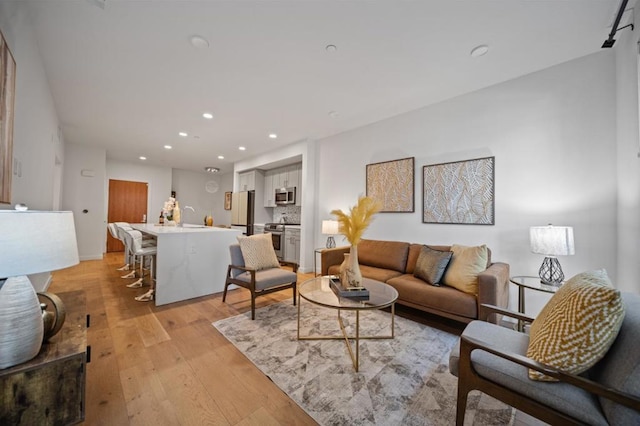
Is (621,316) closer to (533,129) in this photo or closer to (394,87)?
(533,129)

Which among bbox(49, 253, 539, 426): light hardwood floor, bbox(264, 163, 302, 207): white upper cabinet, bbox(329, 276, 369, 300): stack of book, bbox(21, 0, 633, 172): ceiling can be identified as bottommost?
bbox(49, 253, 539, 426): light hardwood floor

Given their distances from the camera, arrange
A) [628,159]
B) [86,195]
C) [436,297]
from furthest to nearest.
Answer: [86,195], [436,297], [628,159]

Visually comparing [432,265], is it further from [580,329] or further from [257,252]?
[257,252]

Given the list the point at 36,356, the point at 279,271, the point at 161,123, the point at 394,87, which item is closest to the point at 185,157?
the point at 161,123

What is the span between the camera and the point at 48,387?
92cm

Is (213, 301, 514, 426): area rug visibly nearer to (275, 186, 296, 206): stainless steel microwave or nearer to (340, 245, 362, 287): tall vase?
(340, 245, 362, 287): tall vase

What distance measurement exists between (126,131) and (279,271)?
4.17 metres

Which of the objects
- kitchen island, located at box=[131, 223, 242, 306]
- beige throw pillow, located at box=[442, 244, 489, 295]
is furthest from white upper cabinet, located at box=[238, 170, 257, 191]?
beige throw pillow, located at box=[442, 244, 489, 295]

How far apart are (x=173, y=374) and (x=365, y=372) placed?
1.42 m

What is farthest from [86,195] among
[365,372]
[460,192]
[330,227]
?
[460,192]

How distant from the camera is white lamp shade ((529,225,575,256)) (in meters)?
2.05

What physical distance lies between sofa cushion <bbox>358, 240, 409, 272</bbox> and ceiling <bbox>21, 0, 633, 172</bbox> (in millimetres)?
1994

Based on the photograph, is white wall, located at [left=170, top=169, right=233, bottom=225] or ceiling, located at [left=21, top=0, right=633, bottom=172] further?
white wall, located at [left=170, top=169, right=233, bottom=225]

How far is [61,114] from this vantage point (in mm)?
3746
